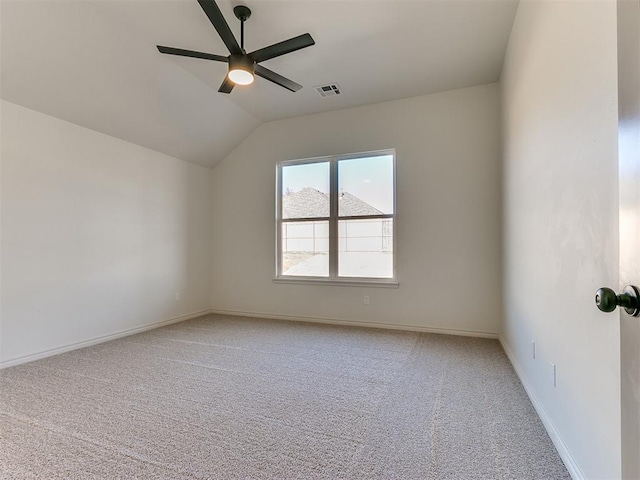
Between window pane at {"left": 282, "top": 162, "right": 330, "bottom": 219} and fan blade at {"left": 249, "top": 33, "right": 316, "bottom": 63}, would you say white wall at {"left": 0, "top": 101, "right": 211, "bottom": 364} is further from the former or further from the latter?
fan blade at {"left": 249, "top": 33, "right": 316, "bottom": 63}

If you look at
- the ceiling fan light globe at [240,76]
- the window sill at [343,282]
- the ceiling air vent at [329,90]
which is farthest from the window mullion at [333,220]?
the ceiling fan light globe at [240,76]

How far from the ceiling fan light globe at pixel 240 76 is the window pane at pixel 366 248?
236 cm

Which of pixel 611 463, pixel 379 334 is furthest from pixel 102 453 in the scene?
pixel 379 334

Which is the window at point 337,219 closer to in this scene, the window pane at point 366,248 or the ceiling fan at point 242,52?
the window pane at point 366,248

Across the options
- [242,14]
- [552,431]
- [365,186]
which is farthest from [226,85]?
[552,431]

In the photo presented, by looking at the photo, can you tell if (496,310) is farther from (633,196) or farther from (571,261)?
(633,196)

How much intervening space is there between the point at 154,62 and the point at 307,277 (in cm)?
315

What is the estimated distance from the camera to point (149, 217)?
4.28 meters

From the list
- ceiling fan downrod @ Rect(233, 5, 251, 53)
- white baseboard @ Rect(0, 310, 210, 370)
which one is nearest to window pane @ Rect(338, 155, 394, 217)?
ceiling fan downrod @ Rect(233, 5, 251, 53)

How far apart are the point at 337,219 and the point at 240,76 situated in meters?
2.39

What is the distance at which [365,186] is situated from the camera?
4434 mm

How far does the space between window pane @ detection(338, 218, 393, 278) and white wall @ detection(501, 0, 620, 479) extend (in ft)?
6.17

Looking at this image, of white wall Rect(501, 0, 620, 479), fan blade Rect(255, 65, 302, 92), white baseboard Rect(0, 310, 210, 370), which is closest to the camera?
white wall Rect(501, 0, 620, 479)

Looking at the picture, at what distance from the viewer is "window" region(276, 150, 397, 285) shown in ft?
14.2
